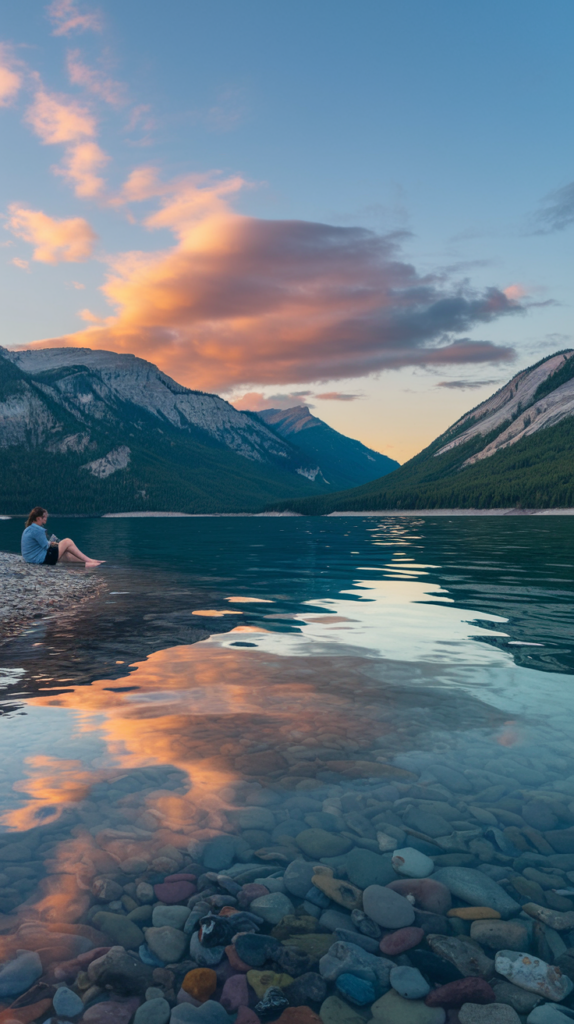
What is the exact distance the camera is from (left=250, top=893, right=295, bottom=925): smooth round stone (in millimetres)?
5109

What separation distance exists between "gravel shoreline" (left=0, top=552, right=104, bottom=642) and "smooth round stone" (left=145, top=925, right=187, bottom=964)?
47.3 feet

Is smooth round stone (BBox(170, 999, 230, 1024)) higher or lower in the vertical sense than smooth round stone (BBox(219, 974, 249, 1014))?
higher

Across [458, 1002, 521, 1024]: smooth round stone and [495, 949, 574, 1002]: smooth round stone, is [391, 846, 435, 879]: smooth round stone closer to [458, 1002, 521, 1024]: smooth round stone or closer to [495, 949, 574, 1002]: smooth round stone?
[495, 949, 574, 1002]: smooth round stone

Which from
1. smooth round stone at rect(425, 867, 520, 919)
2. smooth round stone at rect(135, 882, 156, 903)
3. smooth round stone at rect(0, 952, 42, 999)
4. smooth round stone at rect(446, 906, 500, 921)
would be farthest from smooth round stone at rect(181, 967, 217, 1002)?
smooth round stone at rect(425, 867, 520, 919)

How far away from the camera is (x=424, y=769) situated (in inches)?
319

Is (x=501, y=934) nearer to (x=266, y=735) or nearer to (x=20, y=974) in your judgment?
(x=20, y=974)

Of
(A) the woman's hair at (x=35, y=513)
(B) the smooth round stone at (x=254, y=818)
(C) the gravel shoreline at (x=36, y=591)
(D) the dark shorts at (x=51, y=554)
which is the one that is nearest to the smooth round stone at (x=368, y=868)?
(B) the smooth round stone at (x=254, y=818)

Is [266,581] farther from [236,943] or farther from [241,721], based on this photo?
[236,943]

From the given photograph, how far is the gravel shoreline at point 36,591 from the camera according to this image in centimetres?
2091

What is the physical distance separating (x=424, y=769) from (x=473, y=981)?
3751 millimetres

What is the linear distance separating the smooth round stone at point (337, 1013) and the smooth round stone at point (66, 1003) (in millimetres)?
1768

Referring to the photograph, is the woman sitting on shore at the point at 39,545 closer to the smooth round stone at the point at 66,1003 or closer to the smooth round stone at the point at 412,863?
the smooth round stone at the point at 412,863

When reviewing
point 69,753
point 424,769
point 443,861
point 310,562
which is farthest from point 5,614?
point 310,562

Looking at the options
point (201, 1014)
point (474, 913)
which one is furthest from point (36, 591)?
point (474, 913)
